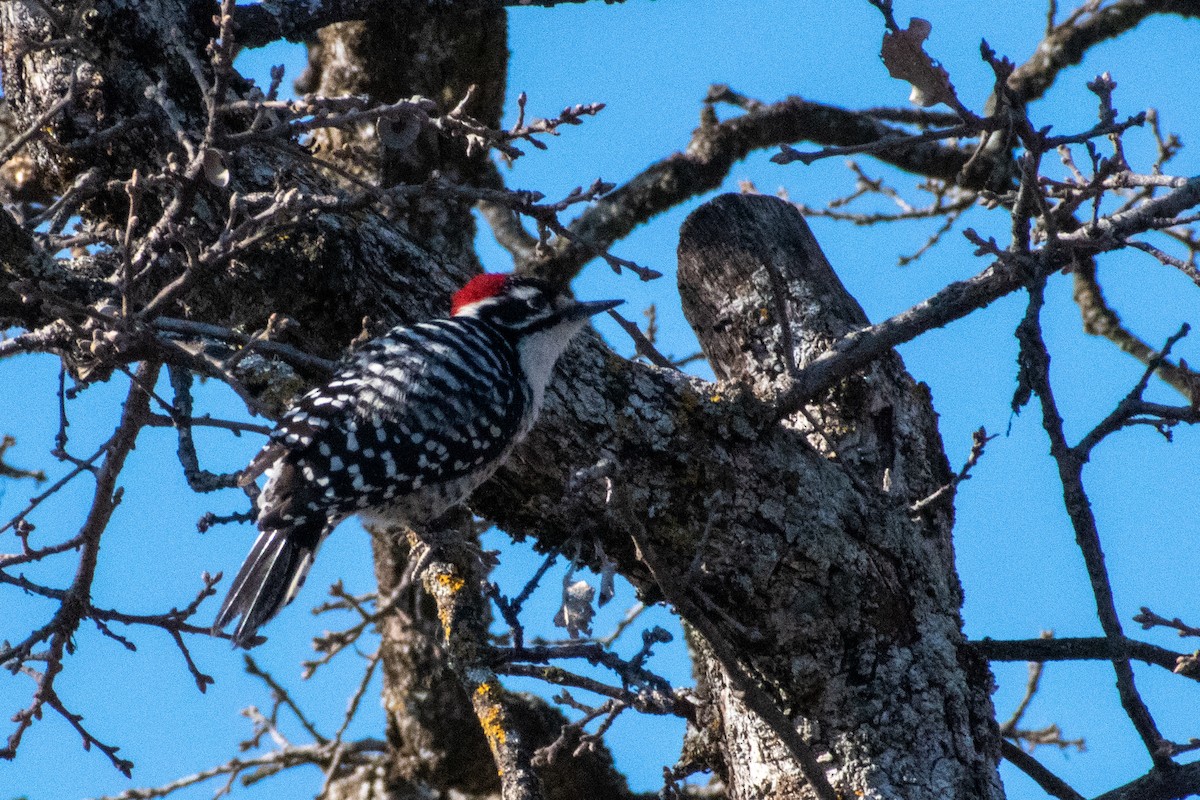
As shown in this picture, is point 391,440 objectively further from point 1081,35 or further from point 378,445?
point 1081,35

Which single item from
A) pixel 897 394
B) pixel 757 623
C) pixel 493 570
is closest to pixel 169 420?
pixel 493 570

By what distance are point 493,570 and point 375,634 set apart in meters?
1.94

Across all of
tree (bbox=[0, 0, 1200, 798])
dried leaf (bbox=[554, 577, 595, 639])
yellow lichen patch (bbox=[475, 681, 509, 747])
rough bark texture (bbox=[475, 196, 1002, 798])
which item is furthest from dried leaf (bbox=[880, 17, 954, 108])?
yellow lichen patch (bbox=[475, 681, 509, 747])

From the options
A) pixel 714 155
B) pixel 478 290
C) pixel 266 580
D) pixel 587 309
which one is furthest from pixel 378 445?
pixel 714 155

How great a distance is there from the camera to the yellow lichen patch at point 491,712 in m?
3.23

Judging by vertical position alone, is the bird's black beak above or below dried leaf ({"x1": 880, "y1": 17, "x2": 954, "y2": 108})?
above

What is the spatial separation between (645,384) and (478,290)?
72 centimetres

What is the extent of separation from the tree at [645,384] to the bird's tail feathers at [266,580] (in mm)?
153

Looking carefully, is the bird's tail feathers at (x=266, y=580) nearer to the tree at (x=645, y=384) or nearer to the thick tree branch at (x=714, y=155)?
the tree at (x=645, y=384)

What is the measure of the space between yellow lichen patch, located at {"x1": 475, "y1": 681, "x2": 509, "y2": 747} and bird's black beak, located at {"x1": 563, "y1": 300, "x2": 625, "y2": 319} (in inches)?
50.8

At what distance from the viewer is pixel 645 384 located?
3641 millimetres

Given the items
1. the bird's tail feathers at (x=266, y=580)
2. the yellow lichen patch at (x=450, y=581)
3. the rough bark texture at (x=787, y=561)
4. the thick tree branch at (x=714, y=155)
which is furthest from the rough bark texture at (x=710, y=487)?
the thick tree branch at (x=714, y=155)

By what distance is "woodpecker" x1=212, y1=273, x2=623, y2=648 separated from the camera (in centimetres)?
321

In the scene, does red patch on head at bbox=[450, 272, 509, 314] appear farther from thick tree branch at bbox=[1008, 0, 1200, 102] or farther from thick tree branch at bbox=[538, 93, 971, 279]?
thick tree branch at bbox=[1008, 0, 1200, 102]
